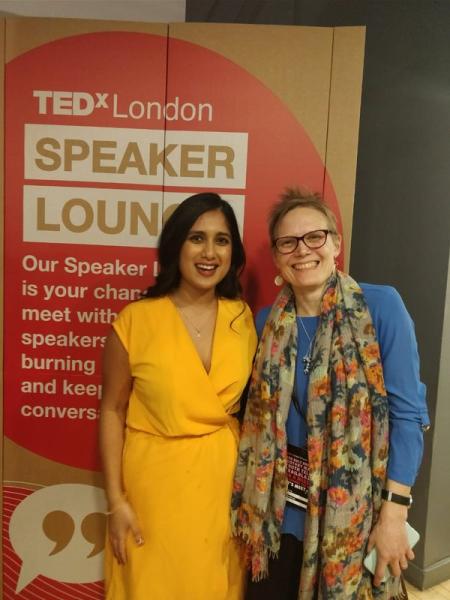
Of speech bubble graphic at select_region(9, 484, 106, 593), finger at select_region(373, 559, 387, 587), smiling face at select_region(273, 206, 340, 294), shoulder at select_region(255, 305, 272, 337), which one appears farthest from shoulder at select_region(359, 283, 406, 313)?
speech bubble graphic at select_region(9, 484, 106, 593)

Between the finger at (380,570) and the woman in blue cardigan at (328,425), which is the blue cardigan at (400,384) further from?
the finger at (380,570)

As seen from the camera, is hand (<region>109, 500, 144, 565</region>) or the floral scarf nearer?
the floral scarf

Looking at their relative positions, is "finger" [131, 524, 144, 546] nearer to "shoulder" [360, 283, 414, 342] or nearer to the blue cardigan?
the blue cardigan

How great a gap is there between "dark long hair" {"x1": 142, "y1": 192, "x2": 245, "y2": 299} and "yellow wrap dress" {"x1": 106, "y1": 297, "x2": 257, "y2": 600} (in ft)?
0.37

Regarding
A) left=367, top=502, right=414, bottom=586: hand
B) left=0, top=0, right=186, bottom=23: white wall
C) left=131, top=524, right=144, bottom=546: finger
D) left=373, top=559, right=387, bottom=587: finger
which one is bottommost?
left=131, top=524, right=144, bottom=546: finger

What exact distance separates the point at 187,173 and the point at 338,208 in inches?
22.5

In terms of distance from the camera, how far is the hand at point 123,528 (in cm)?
151

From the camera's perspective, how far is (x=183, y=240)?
5.05 ft

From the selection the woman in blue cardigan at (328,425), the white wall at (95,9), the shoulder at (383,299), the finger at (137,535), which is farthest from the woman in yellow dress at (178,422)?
the white wall at (95,9)

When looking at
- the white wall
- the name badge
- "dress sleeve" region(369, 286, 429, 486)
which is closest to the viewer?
"dress sleeve" region(369, 286, 429, 486)

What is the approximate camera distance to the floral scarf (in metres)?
1.29

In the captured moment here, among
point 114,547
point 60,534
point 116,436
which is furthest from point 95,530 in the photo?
point 116,436

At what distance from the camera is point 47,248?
1885mm

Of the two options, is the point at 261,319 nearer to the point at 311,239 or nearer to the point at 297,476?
the point at 311,239
